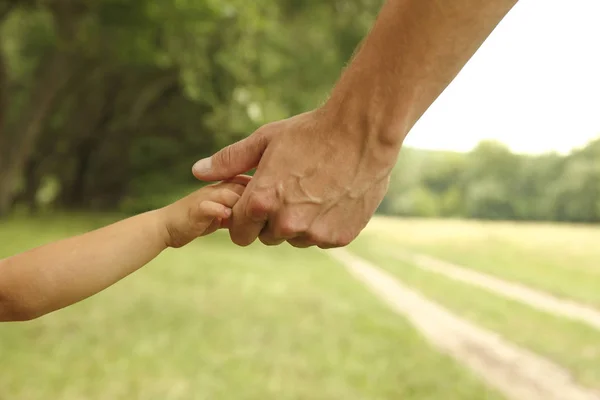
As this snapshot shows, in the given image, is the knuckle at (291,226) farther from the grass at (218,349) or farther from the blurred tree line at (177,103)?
the blurred tree line at (177,103)

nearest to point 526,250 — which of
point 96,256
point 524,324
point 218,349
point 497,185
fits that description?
point 497,185

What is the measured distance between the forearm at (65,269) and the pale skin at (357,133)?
0.28 meters

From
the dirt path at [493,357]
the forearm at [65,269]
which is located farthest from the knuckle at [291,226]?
the dirt path at [493,357]

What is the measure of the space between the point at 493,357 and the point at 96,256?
371 cm

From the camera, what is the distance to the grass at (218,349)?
112 inches

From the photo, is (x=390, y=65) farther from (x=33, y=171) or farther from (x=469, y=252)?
(x=33, y=171)

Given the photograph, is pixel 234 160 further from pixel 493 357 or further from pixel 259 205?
pixel 493 357

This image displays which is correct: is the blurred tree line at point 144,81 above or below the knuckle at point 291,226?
above

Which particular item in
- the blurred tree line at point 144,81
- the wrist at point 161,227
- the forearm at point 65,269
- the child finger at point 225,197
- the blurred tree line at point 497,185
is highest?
the blurred tree line at point 144,81

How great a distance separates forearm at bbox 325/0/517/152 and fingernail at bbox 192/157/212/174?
39 centimetres

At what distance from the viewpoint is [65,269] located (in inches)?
53.8

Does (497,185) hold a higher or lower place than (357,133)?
lower

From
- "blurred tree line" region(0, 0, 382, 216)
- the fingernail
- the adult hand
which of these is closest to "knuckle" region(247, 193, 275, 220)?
the adult hand

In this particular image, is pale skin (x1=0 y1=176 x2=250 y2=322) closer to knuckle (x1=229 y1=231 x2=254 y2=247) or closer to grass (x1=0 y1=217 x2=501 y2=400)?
knuckle (x1=229 y1=231 x2=254 y2=247)
